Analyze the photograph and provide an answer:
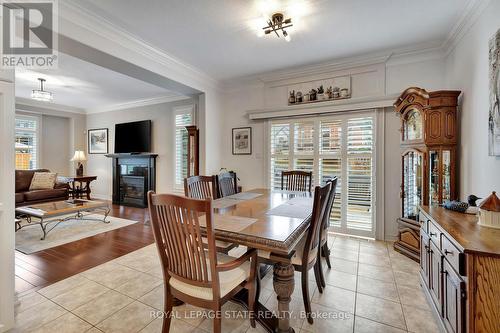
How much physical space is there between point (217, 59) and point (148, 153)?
3.30m

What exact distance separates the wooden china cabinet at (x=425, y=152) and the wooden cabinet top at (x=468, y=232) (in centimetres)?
83

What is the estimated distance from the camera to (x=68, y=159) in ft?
22.4

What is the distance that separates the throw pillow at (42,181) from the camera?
Answer: 513 centimetres

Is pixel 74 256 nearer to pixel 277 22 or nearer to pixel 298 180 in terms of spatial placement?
pixel 298 180

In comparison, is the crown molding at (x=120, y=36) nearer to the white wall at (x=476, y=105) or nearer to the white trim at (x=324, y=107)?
the white trim at (x=324, y=107)

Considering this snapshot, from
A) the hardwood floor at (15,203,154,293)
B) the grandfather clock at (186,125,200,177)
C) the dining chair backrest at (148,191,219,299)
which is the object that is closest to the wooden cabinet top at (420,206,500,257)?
the dining chair backrest at (148,191,219,299)

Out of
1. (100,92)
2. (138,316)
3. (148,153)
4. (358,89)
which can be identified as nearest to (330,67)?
(358,89)

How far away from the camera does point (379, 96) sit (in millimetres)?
3223

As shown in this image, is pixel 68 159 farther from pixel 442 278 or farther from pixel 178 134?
pixel 442 278

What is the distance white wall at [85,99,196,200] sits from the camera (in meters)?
5.45

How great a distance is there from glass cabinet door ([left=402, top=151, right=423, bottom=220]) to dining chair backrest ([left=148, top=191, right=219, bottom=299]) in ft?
9.01

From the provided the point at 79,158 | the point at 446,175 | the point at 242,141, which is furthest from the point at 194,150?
the point at 79,158

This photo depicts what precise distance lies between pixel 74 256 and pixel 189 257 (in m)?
2.48

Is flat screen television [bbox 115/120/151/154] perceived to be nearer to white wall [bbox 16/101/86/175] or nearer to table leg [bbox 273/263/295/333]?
white wall [bbox 16/101/86/175]
